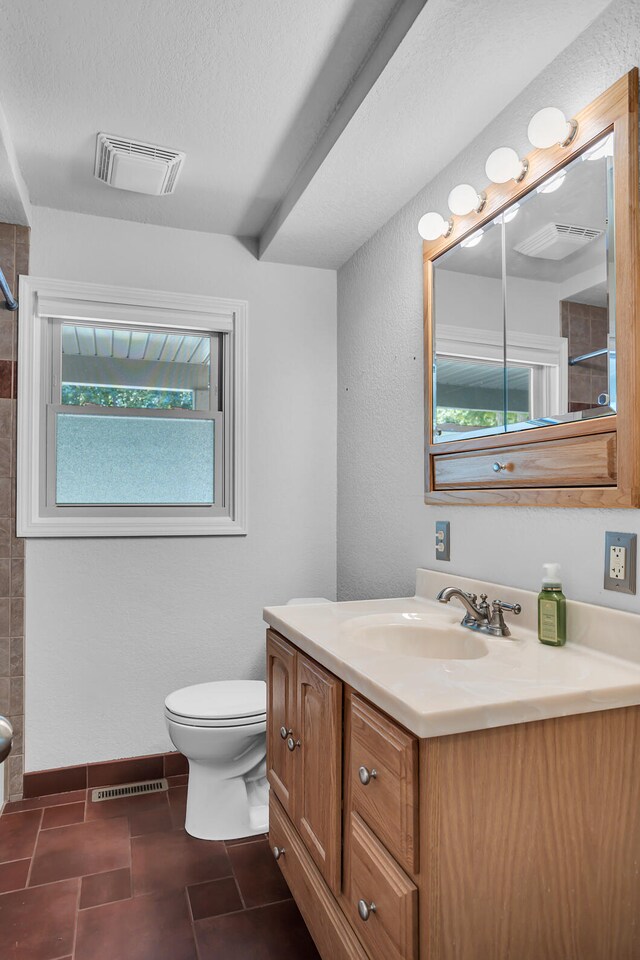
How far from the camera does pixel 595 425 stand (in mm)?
1353

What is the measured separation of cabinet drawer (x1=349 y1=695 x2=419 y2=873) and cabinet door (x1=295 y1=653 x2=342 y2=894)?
8 centimetres

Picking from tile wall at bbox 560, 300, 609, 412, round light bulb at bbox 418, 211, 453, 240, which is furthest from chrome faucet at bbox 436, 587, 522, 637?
round light bulb at bbox 418, 211, 453, 240

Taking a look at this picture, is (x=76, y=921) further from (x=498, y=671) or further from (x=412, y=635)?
(x=498, y=671)

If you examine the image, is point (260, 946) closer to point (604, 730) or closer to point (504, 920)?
point (504, 920)

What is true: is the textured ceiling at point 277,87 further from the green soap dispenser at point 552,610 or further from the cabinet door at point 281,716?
the cabinet door at point 281,716

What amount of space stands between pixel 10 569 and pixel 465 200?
212cm

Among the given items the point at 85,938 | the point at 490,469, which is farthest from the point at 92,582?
the point at 490,469

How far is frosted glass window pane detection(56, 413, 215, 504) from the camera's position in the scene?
2572 mm

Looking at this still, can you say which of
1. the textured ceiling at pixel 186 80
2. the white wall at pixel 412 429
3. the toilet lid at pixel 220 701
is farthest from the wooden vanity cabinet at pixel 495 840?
the textured ceiling at pixel 186 80

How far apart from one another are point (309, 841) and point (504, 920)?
59 cm

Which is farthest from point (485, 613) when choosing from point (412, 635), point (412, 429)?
point (412, 429)

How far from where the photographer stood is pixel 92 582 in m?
2.50

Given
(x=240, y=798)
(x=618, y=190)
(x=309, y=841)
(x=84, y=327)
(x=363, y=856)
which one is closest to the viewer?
(x=363, y=856)

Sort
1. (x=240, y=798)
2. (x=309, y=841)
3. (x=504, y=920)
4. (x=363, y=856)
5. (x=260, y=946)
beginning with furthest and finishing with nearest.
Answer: (x=240, y=798)
(x=260, y=946)
(x=309, y=841)
(x=363, y=856)
(x=504, y=920)
